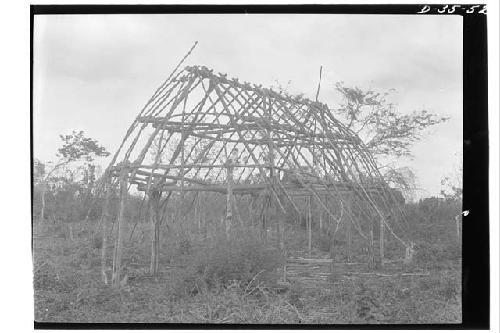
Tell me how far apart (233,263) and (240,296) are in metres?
0.61

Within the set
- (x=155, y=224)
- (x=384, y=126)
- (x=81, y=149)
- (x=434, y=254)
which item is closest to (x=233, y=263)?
(x=155, y=224)

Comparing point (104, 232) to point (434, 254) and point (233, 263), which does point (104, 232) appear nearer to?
point (233, 263)

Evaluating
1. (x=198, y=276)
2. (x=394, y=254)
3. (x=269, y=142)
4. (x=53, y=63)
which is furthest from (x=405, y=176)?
(x=53, y=63)

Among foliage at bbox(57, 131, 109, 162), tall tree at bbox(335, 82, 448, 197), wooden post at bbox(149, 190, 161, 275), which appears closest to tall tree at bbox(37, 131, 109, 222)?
foliage at bbox(57, 131, 109, 162)

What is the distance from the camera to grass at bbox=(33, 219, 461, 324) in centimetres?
917

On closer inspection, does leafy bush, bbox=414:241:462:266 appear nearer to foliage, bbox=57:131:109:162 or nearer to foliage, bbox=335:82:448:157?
foliage, bbox=335:82:448:157

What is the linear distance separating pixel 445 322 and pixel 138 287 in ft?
17.8

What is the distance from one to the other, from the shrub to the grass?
17 mm

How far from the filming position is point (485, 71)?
29.0ft

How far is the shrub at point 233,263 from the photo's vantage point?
9898 mm

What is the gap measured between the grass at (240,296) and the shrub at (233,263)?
2 cm

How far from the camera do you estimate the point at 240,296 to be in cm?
959

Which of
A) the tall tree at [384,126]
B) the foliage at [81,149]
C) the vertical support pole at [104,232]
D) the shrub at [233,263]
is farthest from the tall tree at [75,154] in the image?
Answer: the tall tree at [384,126]

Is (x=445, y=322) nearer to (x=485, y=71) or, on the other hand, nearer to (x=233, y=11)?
(x=485, y=71)
